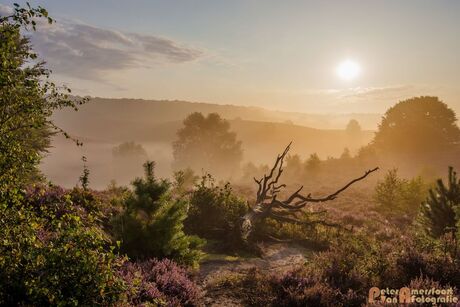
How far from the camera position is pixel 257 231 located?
50.6ft

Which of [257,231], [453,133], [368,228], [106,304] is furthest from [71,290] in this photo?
[453,133]

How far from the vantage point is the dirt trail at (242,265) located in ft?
25.7

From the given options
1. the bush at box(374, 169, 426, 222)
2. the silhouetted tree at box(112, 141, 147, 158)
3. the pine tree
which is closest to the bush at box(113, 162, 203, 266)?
the pine tree

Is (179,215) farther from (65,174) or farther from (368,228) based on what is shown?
(65,174)

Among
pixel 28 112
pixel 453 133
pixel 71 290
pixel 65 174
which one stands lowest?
pixel 65 174

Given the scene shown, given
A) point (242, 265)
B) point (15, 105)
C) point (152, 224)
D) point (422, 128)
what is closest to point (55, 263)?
point (15, 105)

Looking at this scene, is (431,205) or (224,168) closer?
(431,205)

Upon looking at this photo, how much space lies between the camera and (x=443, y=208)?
42.2 ft

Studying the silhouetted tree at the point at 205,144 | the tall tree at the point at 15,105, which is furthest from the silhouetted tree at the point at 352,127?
the tall tree at the point at 15,105

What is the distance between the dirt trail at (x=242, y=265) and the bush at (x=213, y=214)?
1.90 meters

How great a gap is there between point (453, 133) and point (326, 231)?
60.0 metres

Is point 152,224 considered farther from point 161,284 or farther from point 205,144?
point 205,144

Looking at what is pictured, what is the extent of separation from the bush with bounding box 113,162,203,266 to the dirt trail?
805mm

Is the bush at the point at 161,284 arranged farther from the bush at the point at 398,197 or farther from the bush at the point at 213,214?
the bush at the point at 398,197
